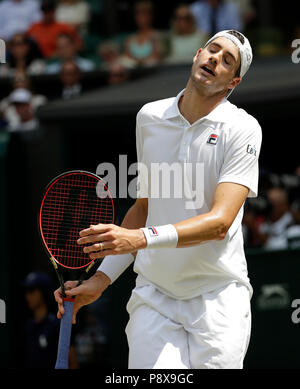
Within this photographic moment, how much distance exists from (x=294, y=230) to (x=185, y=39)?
3546 millimetres

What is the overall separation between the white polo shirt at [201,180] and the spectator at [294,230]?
4291mm

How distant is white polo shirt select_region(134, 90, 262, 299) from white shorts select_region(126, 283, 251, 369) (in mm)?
62

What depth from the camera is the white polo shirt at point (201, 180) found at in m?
4.25

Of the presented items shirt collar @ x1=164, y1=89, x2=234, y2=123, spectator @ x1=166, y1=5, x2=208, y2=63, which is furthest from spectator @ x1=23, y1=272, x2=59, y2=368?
spectator @ x1=166, y1=5, x2=208, y2=63

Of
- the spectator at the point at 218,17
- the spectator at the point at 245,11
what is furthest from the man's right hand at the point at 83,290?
the spectator at the point at 245,11

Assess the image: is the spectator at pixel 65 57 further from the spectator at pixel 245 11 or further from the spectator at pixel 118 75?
the spectator at pixel 245 11

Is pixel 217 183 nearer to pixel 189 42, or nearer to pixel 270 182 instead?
pixel 270 182

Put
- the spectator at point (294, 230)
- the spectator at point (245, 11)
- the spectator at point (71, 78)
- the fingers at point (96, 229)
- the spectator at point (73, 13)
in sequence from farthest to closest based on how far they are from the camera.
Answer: the spectator at point (73, 13) < the spectator at point (245, 11) < the spectator at point (71, 78) < the spectator at point (294, 230) < the fingers at point (96, 229)

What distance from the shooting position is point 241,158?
421 centimetres

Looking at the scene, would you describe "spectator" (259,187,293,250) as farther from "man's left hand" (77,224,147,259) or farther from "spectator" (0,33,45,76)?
"man's left hand" (77,224,147,259)

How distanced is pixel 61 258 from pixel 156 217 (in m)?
0.53

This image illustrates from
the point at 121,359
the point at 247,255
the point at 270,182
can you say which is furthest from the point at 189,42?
the point at 121,359

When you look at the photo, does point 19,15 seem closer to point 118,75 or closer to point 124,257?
point 118,75

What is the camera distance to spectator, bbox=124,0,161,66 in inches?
446
